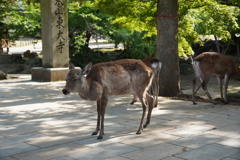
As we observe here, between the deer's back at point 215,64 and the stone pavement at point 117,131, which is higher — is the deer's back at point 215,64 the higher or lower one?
the higher one

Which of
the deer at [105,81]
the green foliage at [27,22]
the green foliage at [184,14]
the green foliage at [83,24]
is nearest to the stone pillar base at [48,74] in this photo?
the green foliage at [184,14]

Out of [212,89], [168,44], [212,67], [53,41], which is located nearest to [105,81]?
[212,67]

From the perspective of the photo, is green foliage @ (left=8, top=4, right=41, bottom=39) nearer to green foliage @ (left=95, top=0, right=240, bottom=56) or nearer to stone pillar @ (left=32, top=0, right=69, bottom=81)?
stone pillar @ (left=32, top=0, right=69, bottom=81)

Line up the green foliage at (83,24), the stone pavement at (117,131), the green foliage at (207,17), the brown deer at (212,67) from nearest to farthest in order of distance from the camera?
Answer: the stone pavement at (117,131) → the brown deer at (212,67) → the green foliage at (207,17) → the green foliage at (83,24)

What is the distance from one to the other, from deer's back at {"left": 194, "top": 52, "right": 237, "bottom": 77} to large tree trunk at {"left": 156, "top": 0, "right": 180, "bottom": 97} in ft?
6.27

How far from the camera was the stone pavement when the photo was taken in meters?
5.14

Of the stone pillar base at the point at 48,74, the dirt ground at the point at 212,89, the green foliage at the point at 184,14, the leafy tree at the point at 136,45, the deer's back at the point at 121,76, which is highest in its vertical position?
the green foliage at the point at 184,14

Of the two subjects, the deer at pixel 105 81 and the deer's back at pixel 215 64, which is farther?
the deer's back at pixel 215 64

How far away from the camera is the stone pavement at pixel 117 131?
5.14 m

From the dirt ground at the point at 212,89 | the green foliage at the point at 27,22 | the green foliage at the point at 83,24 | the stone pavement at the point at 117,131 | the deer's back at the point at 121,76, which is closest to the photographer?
the stone pavement at the point at 117,131

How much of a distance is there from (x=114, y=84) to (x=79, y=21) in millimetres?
13127

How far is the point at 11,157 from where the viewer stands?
505 centimetres

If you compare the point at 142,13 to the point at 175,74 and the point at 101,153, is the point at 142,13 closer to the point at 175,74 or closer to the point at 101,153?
the point at 175,74

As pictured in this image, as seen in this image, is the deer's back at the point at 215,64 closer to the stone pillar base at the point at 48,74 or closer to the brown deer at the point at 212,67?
the brown deer at the point at 212,67
